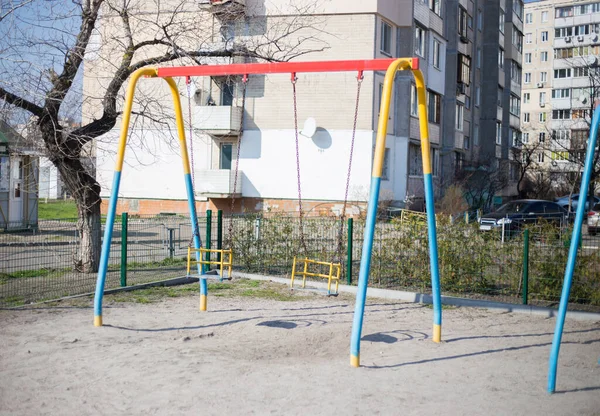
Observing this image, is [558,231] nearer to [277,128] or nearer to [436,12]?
[277,128]

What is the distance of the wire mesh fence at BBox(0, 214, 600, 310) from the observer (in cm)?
1056

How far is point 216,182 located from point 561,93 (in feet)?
190

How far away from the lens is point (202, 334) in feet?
26.9

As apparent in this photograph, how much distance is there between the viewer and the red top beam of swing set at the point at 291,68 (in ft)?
25.1

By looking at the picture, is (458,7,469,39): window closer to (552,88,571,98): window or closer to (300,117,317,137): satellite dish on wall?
(300,117,317,137): satellite dish on wall

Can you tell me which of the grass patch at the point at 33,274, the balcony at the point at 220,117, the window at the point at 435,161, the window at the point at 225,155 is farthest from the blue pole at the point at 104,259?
the window at the point at 435,161

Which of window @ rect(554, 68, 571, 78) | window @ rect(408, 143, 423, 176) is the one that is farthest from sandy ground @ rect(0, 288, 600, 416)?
window @ rect(554, 68, 571, 78)

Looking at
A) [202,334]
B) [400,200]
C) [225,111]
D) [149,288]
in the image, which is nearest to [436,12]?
[400,200]

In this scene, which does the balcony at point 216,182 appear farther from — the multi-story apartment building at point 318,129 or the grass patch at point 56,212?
the grass patch at point 56,212

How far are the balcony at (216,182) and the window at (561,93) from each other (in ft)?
186

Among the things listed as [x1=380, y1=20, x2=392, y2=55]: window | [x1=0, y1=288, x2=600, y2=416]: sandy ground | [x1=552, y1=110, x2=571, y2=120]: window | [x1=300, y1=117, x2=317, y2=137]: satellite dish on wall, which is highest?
[x1=552, y1=110, x2=571, y2=120]: window

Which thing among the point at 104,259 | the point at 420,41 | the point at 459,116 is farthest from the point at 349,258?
the point at 459,116

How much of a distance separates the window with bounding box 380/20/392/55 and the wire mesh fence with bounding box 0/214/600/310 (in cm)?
1718

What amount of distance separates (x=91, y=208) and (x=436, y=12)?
2718 centimetres
